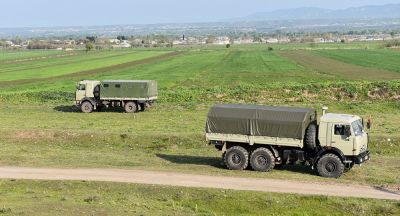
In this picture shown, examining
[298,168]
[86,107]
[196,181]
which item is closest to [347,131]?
[298,168]

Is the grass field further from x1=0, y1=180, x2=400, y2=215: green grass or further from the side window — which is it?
the side window

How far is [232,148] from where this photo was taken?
94.3 ft

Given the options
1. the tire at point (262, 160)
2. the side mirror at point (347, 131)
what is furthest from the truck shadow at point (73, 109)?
the side mirror at point (347, 131)

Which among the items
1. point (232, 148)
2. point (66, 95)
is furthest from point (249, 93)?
point (232, 148)

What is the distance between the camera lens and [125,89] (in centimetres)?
5272

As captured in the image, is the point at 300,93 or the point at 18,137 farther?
the point at 300,93

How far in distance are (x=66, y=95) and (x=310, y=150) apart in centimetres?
4122

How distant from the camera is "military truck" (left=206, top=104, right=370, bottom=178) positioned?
27172 mm

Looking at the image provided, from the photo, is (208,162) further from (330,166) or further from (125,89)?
(125,89)

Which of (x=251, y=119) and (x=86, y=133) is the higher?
(x=251, y=119)

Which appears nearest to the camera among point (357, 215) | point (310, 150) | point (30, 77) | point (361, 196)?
point (357, 215)

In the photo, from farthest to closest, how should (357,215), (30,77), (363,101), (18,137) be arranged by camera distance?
1. (30,77)
2. (363,101)
3. (18,137)
4. (357,215)

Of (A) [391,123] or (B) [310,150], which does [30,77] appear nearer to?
(A) [391,123]

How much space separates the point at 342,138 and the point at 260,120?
3889 mm
